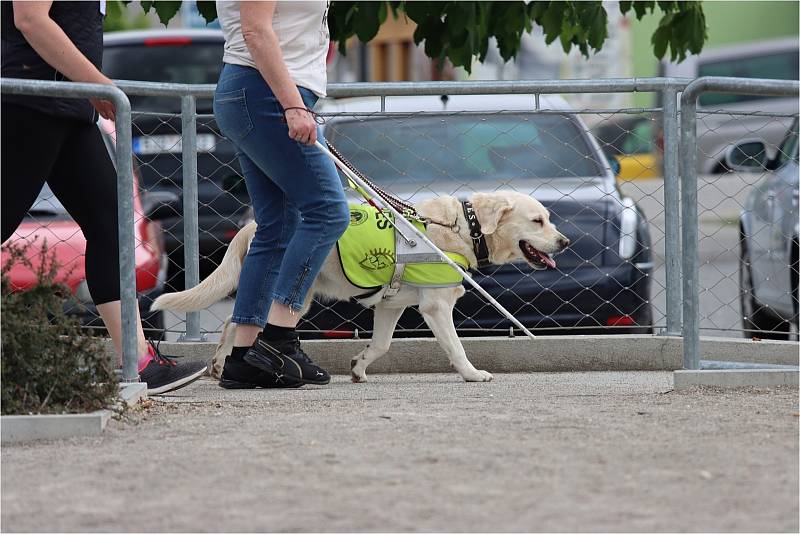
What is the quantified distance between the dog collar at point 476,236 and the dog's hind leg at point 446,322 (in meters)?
0.23

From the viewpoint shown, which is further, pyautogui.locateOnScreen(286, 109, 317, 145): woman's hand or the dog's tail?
the dog's tail

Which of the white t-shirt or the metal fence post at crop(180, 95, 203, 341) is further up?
the white t-shirt

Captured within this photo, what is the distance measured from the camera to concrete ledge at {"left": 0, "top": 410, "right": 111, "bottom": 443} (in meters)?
4.26

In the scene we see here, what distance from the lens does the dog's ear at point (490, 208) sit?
20.3 ft

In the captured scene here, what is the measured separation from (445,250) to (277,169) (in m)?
1.21

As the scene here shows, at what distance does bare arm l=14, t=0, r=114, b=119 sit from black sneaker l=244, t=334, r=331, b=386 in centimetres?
127

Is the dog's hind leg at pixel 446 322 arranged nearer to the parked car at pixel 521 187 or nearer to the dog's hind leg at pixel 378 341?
the dog's hind leg at pixel 378 341

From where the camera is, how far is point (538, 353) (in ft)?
22.1

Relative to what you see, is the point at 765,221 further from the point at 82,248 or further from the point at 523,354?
the point at 82,248

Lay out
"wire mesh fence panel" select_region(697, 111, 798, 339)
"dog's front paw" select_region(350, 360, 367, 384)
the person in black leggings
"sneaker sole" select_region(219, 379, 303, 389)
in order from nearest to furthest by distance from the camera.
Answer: the person in black leggings < "sneaker sole" select_region(219, 379, 303, 389) < "dog's front paw" select_region(350, 360, 367, 384) < "wire mesh fence panel" select_region(697, 111, 798, 339)

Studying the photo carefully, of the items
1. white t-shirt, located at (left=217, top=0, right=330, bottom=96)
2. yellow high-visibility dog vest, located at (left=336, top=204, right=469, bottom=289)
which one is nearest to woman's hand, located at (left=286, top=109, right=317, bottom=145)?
white t-shirt, located at (left=217, top=0, right=330, bottom=96)

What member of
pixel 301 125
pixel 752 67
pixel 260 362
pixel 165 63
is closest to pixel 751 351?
pixel 260 362

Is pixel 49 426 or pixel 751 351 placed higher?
pixel 751 351

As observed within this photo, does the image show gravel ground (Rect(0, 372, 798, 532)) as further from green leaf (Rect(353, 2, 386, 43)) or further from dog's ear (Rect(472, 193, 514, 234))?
green leaf (Rect(353, 2, 386, 43))
